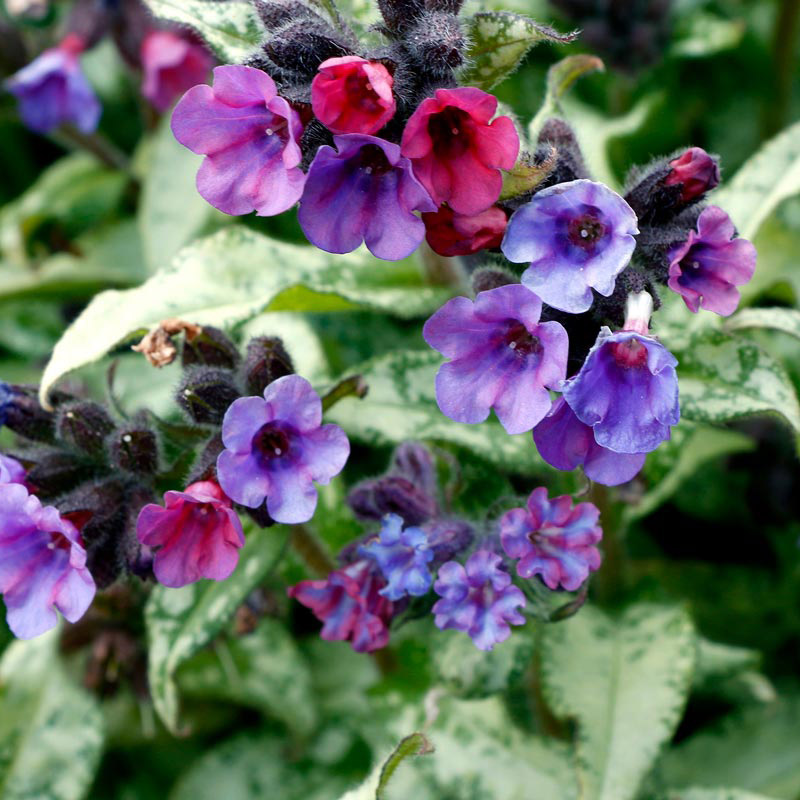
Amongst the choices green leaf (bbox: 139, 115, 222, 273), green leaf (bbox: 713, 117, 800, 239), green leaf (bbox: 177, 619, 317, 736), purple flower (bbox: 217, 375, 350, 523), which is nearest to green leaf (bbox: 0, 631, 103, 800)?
green leaf (bbox: 177, 619, 317, 736)

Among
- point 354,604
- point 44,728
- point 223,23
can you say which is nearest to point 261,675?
point 44,728

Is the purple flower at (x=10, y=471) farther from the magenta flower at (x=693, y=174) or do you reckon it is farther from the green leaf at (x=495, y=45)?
the magenta flower at (x=693, y=174)

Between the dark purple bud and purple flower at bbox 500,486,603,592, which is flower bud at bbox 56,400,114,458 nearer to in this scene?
the dark purple bud

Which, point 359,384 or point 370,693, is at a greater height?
point 359,384

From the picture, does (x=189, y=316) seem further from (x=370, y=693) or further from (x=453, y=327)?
(x=370, y=693)

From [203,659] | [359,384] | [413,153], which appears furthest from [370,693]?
[413,153]
